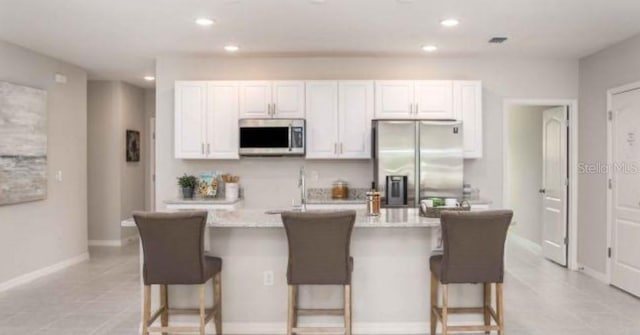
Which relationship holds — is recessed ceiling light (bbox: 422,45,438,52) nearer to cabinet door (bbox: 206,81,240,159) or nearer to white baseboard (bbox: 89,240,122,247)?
cabinet door (bbox: 206,81,240,159)

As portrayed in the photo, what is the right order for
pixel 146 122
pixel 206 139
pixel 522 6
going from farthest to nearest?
pixel 146 122 < pixel 206 139 < pixel 522 6

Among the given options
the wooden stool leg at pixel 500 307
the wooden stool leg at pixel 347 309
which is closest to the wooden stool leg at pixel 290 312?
the wooden stool leg at pixel 347 309

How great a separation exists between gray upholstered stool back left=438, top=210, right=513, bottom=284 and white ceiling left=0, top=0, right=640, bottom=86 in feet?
5.74

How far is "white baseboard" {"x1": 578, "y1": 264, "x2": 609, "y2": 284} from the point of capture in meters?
5.07

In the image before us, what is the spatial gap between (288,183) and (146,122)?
143 inches

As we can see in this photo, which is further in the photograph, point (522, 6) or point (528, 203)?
point (528, 203)

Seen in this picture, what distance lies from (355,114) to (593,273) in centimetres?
326

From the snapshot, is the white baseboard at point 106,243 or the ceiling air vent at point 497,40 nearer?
the ceiling air vent at point 497,40

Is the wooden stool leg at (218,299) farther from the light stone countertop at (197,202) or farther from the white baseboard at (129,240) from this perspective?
the white baseboard at (129,240)

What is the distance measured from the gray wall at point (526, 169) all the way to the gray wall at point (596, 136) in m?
0.93

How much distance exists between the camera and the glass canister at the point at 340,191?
5465mm

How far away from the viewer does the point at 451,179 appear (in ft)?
16.5

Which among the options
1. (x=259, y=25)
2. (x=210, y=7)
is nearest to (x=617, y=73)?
(x=259, y=25)

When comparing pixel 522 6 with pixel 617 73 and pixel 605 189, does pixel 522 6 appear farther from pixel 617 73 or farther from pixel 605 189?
pixel 605 189
